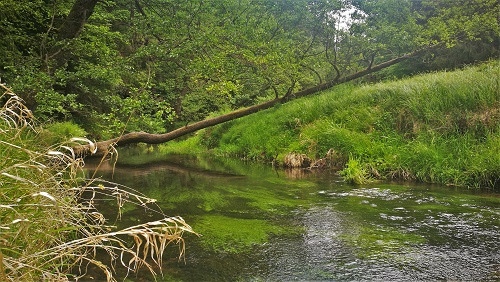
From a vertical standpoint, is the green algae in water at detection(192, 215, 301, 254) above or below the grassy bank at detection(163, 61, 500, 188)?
below

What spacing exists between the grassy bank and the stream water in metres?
0.74

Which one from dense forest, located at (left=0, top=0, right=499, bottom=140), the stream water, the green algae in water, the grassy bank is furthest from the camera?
dense forest, located at (left=0, top=0, right=499, bottom=140)

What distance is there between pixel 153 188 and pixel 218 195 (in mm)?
1493

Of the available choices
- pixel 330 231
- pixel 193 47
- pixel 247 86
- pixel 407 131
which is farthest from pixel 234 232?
pixel 247 86

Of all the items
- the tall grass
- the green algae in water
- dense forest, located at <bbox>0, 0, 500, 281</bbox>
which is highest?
dense forest, located at <bbox>0, 0, 500, 281</bbox>

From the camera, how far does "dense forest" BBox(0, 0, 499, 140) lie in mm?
8148

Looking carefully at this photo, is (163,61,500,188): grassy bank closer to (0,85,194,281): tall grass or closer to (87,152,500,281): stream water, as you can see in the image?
(87,152,500,281): stream water

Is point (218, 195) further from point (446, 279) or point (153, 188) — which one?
point (446, 279)

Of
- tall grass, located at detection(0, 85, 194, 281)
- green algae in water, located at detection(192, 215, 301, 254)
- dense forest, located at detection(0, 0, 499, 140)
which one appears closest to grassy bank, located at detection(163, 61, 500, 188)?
dense forest, located at detection(0, 0, 499, 140)

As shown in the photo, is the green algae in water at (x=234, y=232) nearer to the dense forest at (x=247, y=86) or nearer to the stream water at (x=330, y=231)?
the stream water at (x=330, y=231)

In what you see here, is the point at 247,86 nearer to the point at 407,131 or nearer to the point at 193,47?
the point at 193,47

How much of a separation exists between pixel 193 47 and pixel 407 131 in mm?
6411

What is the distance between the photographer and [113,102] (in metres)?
8.09

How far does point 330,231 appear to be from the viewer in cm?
428
